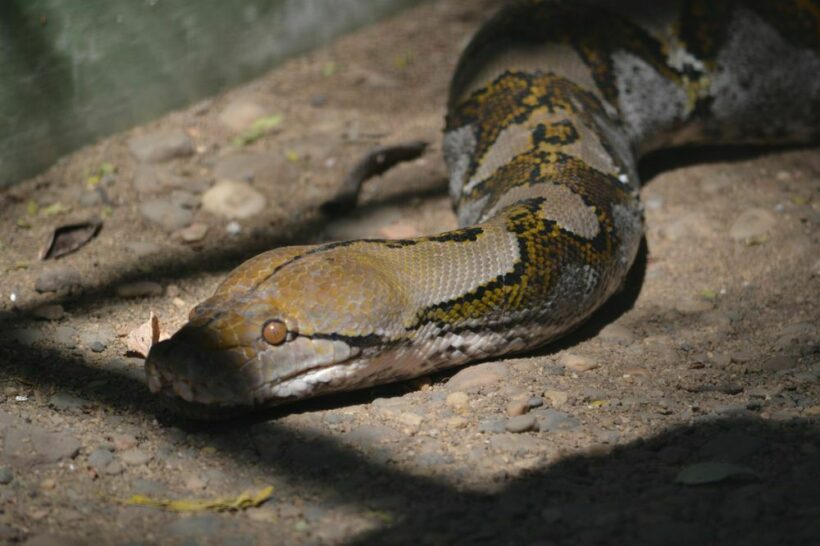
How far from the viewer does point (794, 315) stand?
539 centimetres

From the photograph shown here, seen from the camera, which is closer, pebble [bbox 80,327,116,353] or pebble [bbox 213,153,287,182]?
pebble [bbox 80,327,116,353]

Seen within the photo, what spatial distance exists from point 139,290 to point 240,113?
87.4 inches

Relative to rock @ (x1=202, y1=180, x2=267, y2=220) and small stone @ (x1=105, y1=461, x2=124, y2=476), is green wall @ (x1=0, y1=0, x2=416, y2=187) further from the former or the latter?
small stone @ (x1=105, y1=461, x2=124, y2=476)

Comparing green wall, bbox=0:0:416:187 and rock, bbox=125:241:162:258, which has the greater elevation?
green wall, bbox=0:0:416:187

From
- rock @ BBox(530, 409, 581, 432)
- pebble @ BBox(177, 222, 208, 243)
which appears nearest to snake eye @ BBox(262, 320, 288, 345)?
rock @ BBox(530, 409, 581, 432)

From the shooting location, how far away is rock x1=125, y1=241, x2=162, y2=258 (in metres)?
6.05

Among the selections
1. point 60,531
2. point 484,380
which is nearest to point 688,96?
point 484,380

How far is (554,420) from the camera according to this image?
450 centimetres

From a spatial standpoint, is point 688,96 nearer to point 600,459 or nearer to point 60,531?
point 600,459

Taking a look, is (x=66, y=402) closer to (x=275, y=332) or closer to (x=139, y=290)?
(x=275, y=332)

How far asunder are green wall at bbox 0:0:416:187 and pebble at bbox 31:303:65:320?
1.40 m

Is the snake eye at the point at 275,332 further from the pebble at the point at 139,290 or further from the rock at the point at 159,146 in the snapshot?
the rock at the point at 159,146

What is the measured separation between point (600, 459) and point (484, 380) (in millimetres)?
895

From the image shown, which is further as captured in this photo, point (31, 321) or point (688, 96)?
point (688, 96)
